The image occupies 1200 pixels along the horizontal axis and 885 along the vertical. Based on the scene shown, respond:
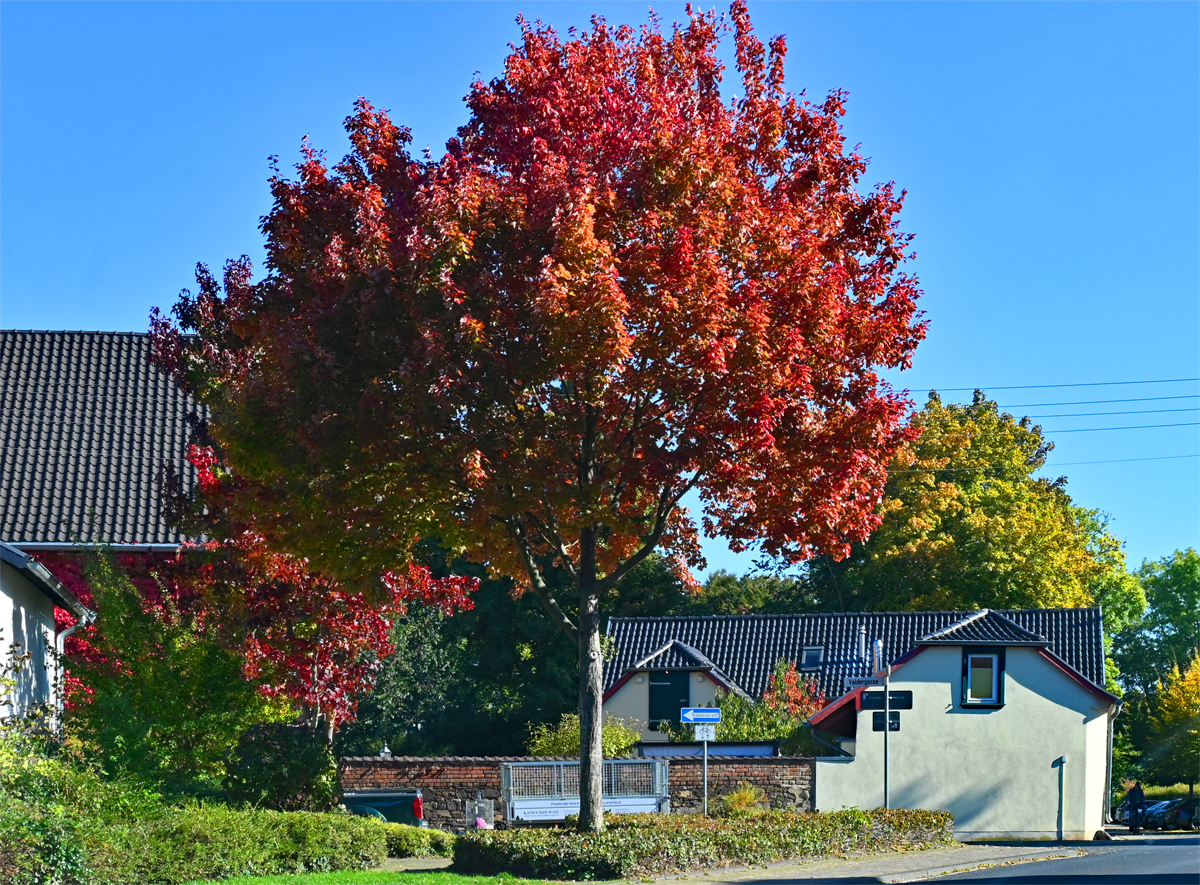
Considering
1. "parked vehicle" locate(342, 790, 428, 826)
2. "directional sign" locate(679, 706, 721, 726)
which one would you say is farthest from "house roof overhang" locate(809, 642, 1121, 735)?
"parked vehicle" locate(342, 790, 428, 826)

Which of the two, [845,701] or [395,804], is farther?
[845,701]

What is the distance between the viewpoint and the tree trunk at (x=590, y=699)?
59.0 feet

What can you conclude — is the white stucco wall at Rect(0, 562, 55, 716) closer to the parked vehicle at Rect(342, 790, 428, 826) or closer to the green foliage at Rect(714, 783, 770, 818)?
the parked vehicle at Rect(342, 790, 428, 826)

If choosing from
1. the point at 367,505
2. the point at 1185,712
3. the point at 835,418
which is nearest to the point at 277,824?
the point at 367,505

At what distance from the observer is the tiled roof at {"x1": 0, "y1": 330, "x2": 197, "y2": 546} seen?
1042 inches

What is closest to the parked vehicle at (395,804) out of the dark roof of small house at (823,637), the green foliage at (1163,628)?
the dark roof of small house at (823,637)

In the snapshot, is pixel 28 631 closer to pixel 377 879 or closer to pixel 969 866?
pixel 377 879

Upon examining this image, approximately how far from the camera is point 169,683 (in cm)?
1953

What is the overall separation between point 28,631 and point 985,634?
25709mm

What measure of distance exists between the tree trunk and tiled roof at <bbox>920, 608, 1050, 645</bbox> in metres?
21.7

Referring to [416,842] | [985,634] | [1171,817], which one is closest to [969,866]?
[416,842]

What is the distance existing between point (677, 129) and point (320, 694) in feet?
37.4

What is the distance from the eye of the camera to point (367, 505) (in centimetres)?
1803

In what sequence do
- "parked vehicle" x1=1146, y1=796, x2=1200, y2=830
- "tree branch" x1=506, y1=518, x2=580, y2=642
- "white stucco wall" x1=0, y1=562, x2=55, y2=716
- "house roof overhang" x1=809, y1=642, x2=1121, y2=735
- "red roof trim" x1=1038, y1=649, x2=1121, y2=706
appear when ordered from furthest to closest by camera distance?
"parked vehicle" x1=1146, y1=796, x2=1200, y2=830 → "red roof trim" x1=1038, y1=649, x2=1121, y2=706 → "house roof overhang" x1=809, y1=642, x2=1121, y2=735 → "white stucco wall" x1=0, y1=562, x2=55, y2=716 → "tree branch" x1=506, y1=518, x2=580, y2=642
